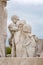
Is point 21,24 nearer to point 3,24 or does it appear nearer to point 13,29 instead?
point 13,29

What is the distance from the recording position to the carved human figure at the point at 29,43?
7.74 metres

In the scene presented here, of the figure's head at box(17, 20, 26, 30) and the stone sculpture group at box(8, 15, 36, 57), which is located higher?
the figure's head at box(17, 20, 26, 30)

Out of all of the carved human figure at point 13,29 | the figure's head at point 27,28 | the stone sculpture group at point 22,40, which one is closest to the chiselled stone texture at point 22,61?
the stone sculpture group at point 22,40

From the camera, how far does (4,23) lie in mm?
8727

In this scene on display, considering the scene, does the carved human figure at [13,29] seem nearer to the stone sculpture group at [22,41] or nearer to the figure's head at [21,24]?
the stone sculpture group at [22,41]

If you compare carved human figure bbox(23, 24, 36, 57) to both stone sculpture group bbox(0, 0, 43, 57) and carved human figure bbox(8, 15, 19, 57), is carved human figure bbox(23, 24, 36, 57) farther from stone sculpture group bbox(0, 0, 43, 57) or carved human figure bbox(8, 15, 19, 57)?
carved human figure bbox(8, 15, 19, 57)

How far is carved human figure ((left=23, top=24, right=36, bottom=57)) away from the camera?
774 centimetres

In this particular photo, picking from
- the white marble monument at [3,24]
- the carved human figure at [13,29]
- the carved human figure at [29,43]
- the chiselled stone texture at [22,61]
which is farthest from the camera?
the white marble monument at [3,24]

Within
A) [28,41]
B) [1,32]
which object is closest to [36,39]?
[28,41]

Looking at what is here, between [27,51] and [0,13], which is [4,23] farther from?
[27,51]

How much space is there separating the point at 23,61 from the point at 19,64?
119mm

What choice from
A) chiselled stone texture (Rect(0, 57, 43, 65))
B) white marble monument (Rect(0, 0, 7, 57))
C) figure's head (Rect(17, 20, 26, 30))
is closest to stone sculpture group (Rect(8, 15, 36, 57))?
figure's head (Rect(17, 20, 26, 30))

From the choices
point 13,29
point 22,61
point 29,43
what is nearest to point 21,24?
point 13,29

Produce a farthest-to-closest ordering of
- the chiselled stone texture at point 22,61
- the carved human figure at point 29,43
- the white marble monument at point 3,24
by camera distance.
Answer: the white marble monument at point 3,24
the carved human figure at point 29,43
the chiselled stone texture at point 22,61
